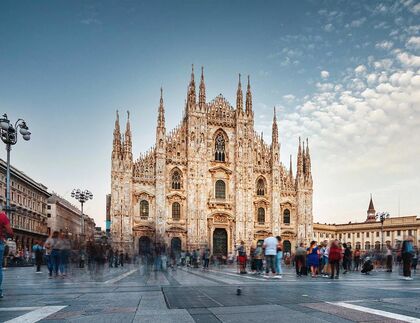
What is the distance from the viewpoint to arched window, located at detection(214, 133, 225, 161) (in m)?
49.4

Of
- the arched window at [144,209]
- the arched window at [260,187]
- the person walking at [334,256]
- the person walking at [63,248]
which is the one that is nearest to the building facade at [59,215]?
the arched window at [144,209]

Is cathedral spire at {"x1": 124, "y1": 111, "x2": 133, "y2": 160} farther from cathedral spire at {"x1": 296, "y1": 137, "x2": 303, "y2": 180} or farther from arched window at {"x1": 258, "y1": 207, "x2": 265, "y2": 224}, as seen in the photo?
cathedral spire at {"x1": 296, "y1": 137, "x2": 303, "y2": 180}

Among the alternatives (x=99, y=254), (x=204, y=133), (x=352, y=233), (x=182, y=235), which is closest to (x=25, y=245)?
(x=182, y=235)

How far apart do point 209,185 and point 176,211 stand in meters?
4.72

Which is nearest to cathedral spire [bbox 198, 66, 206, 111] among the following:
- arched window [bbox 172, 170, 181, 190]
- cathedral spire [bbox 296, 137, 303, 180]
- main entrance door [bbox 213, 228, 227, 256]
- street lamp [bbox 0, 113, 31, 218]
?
arched window [bbox 172, 170, 181, 190]

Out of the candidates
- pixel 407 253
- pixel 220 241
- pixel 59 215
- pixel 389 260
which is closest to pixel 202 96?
pixel 220 241

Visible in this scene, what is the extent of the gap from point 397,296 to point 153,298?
4658 millimetres

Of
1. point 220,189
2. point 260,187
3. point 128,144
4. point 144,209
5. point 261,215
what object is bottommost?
point 261,215

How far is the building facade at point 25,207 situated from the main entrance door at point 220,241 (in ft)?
73.8

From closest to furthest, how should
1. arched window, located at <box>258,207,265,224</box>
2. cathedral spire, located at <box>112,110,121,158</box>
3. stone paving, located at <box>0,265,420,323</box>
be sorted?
stone paving, located at <box>0,265,420,323</box> < cathedral spire, located at <box>112,110,121,158</box> < arched window, located at <box>258,207,265,224</box>

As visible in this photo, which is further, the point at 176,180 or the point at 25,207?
the point at 25,207

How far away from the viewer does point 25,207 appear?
188ft

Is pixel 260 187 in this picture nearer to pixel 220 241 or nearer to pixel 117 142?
pixel 220 241

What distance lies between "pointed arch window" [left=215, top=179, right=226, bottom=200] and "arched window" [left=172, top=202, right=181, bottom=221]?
15.5 feet
